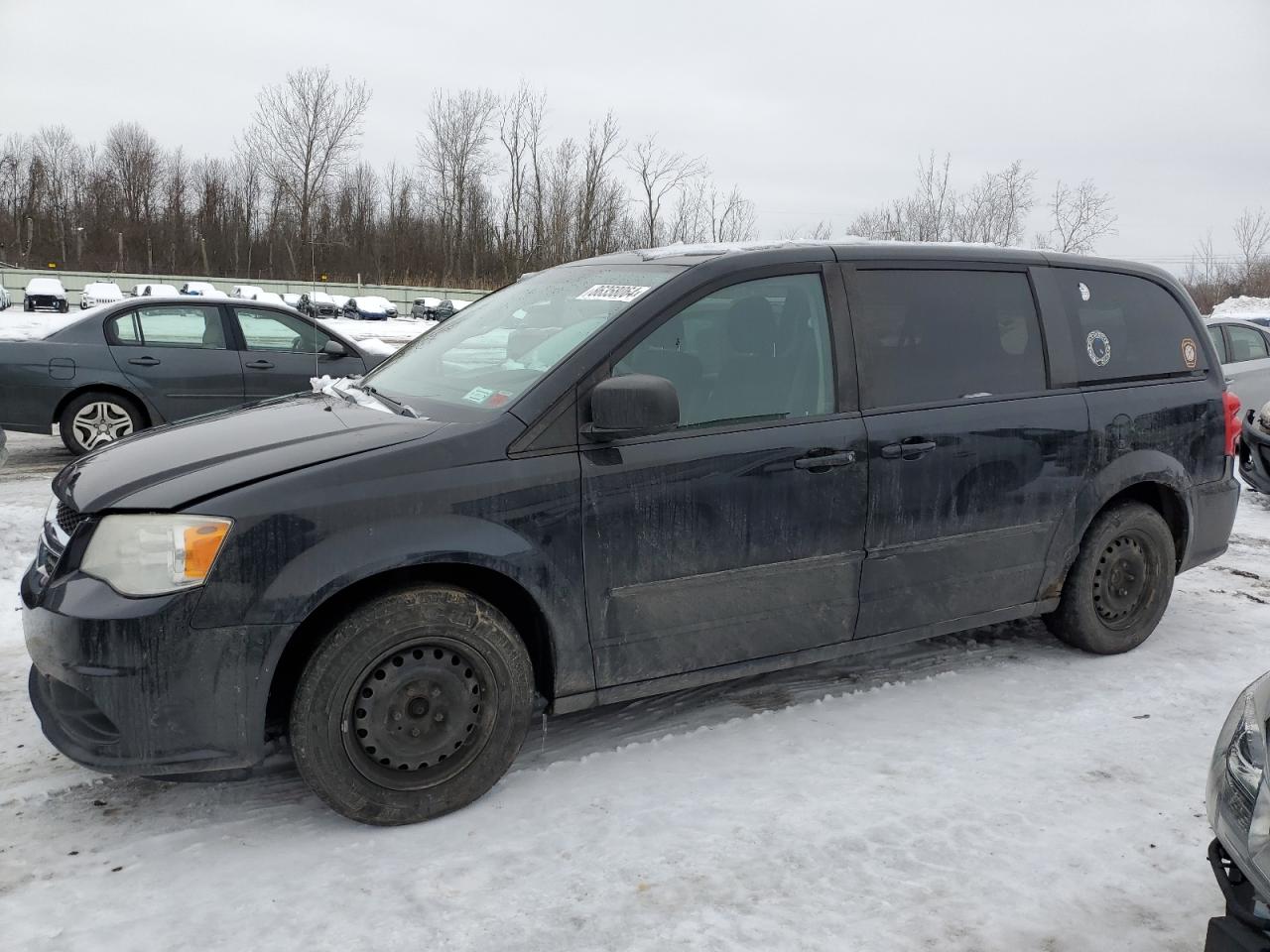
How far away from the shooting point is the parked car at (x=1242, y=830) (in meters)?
1.89

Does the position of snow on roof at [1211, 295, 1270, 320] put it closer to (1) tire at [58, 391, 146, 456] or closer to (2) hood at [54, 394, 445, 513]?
(1) tire at [58, 391, 146, 456]

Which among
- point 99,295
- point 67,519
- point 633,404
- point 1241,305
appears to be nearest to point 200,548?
point 67,519

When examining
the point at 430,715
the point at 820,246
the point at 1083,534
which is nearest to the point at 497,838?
the point at 430,715

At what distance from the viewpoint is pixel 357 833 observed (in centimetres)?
306

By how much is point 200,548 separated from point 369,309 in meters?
44.3

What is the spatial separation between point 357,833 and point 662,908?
1.01 m

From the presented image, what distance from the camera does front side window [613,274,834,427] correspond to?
11.3 feet

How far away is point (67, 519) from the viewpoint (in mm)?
3014

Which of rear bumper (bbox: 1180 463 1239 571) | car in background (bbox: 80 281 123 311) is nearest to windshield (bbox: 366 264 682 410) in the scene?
rear bumper (bbox: 1180 463 1239 571)

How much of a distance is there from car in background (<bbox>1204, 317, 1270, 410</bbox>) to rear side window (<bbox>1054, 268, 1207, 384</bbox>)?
7034 mm

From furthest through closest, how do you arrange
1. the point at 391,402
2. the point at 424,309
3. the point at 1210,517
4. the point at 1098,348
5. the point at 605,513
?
the point at 424,309 < the point at 1210,517 < the point at 1098,348 < the point at 391,402 < the point at 605,513

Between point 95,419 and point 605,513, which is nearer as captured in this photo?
point 605,513

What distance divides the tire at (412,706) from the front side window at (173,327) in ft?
24.5

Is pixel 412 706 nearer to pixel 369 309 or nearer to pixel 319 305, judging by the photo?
pixel 369 309
